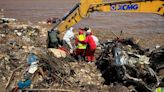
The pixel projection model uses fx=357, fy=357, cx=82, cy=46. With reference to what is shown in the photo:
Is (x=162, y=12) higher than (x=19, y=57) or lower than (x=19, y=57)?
higher

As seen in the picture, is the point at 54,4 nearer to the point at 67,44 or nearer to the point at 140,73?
the point at 67,44

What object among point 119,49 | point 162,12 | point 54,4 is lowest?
point 54,4

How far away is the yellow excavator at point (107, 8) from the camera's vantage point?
10808 mm

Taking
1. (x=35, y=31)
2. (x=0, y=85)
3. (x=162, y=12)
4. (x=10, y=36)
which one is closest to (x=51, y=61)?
(x=0, y=85)

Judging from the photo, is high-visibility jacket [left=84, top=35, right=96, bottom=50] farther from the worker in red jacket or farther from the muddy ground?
the muddy ground

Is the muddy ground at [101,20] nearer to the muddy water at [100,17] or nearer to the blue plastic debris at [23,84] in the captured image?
the muddy water at [100,17]

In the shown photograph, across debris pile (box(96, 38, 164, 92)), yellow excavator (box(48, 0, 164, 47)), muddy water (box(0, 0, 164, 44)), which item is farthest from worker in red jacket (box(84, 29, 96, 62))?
muddy water (box(0, 0, 164, 44))

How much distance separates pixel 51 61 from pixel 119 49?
7.82ft

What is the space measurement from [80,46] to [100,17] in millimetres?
11341

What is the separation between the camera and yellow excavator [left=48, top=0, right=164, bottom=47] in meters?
10.8

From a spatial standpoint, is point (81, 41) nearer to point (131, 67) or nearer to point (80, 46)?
point (80, 46)

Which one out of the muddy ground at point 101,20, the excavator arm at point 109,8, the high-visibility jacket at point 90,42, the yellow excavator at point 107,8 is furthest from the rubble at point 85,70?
the muddy ground at point 101,20

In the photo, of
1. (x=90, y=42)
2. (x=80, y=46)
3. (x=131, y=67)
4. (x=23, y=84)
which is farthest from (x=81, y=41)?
(x=23, y=84)

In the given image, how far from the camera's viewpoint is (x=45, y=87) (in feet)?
37.1
